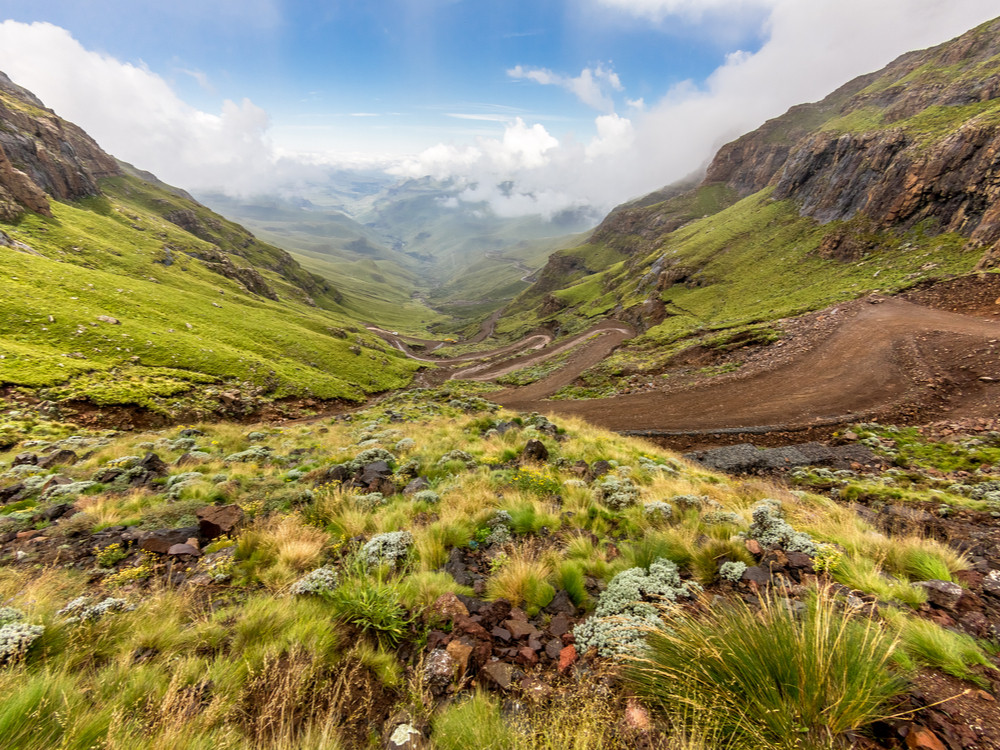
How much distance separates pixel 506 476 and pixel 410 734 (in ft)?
22.3

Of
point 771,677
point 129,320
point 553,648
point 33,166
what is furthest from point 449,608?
point 33,166

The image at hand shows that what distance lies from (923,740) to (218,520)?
907 centimetres

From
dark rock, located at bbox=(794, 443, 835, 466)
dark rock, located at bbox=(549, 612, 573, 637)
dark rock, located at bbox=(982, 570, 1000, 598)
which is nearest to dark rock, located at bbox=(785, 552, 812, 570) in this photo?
dark rock, located at bbox=(982, 570, 1000, 598)

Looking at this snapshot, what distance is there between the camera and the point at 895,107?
6309 cm

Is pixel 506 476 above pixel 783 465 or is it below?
above

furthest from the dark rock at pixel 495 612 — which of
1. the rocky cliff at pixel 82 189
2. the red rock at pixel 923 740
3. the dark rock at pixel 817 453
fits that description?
Answer: the rocky cliff at pixel 82 189

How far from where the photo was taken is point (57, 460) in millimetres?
10953

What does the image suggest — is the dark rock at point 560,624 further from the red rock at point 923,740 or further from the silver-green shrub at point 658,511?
the silver-green shrub at point 658,511

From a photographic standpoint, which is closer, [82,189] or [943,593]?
[943,593]

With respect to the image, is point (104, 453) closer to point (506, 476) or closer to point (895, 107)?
point (506, 476)

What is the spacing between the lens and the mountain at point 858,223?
3559cm

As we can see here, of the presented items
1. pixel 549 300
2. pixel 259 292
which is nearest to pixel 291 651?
pixel 259 292

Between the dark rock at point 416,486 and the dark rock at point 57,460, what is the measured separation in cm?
1086

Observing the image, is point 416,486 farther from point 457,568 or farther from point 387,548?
point 457,568
